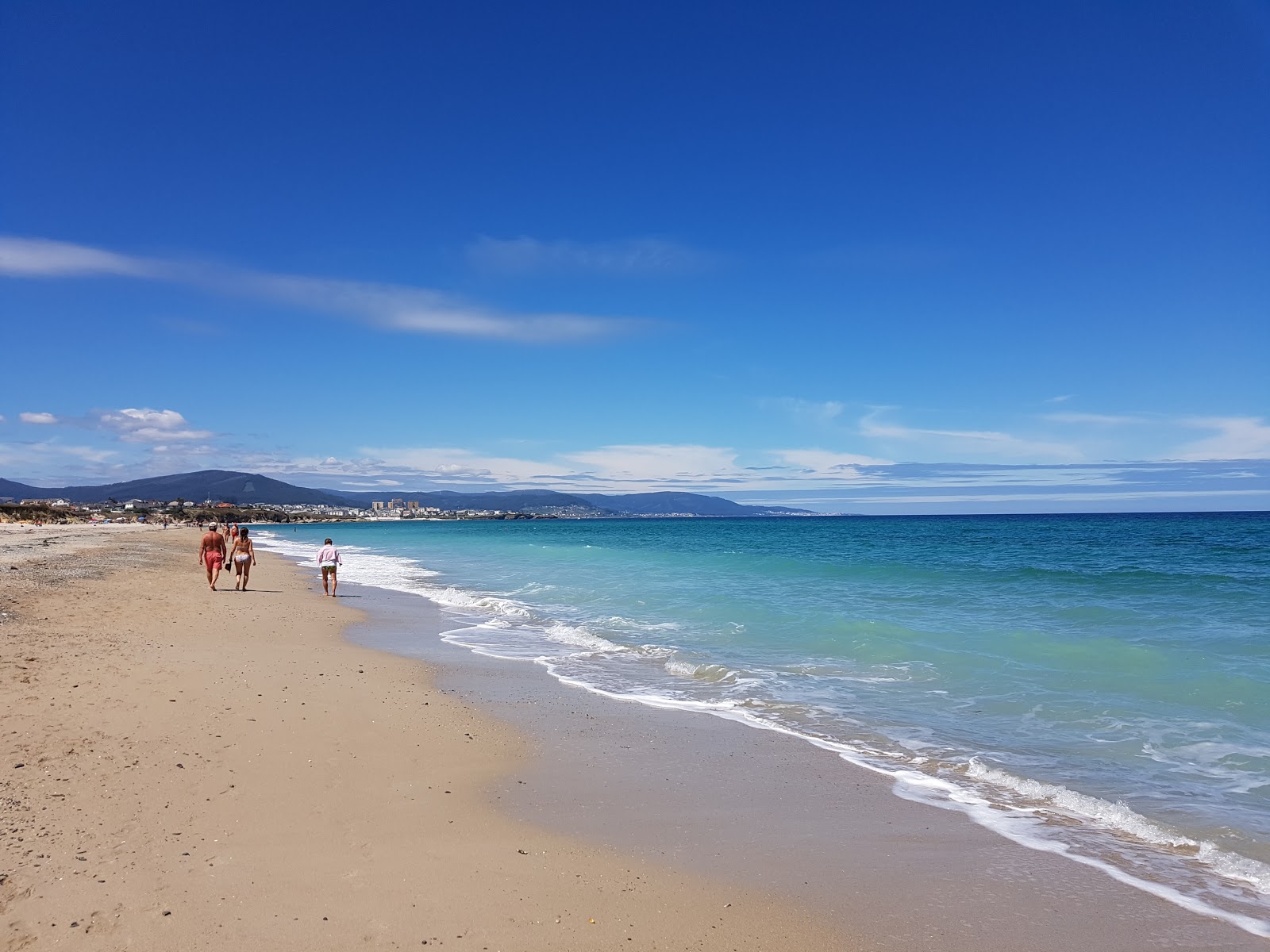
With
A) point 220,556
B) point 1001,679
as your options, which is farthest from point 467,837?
point 220,556

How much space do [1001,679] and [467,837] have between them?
7863mm

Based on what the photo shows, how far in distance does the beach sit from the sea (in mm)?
649

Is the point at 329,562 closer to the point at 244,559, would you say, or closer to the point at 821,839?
the point at 244,559

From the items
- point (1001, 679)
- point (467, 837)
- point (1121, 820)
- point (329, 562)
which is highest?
point (329, 562)

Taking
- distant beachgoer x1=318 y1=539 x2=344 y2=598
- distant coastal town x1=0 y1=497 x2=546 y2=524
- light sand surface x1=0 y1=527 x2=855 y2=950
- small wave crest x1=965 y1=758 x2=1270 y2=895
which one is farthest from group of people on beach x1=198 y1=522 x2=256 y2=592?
distant coastal town x1=0 y1=497 x2=546 y2=524

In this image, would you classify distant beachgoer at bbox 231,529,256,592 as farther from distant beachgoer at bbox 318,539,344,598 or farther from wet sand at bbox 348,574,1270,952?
wet sand at bbox 348,574,1270,952

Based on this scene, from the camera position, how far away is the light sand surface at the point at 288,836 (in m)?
3.68

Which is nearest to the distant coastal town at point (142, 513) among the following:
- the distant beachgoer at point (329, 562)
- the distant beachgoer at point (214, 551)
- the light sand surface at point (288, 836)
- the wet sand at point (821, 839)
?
the distant beachgoer at point (214, 551)

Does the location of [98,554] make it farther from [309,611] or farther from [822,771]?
[822,771]

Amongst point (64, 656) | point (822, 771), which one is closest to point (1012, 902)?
point (822, 771)

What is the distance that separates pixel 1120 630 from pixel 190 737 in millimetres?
14645

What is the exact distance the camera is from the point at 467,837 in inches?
190

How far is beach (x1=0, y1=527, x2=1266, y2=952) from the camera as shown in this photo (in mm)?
3760

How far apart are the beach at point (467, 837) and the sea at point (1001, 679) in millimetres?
649
